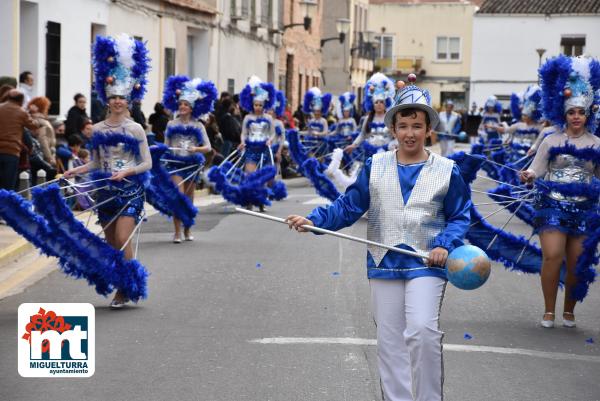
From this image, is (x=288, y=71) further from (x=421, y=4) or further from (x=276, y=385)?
(x=276, y=385)

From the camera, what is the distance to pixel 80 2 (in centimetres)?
2331

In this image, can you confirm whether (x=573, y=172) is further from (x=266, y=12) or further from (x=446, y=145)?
(x=266, y=12)

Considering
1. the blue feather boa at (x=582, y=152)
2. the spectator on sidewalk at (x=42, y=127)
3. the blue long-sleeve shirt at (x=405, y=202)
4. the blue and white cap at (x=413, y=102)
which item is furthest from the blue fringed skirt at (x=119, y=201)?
the spectator on sidewalk at (x=42, y=127)

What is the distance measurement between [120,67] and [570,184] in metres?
4.07

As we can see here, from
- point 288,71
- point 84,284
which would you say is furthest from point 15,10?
point 288,71

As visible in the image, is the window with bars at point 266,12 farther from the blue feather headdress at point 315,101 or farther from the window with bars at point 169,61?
the blue feather headdress at point 315,101

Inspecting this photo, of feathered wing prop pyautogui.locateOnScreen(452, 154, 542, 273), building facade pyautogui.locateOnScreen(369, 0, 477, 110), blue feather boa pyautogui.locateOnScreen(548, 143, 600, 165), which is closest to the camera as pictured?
blue feather boa pyautogui.locateOnScreen(548, 143, 600, 165)

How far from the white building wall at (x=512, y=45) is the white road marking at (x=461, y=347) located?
192 feet

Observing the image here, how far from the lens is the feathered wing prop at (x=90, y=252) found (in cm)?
981

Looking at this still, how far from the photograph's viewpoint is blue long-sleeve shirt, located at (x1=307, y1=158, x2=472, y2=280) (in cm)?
617

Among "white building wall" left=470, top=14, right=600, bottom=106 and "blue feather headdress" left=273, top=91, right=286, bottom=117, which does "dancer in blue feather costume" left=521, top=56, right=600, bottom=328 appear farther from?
"white building wall" left=470, top=14, right=600, bottom=106

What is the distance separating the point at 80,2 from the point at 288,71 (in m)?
25.0

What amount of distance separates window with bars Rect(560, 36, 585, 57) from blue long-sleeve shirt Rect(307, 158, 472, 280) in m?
61.2

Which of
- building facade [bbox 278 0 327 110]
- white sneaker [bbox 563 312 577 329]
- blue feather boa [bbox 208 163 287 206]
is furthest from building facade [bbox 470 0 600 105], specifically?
white sneaker [bbox 563 312 577 329]
